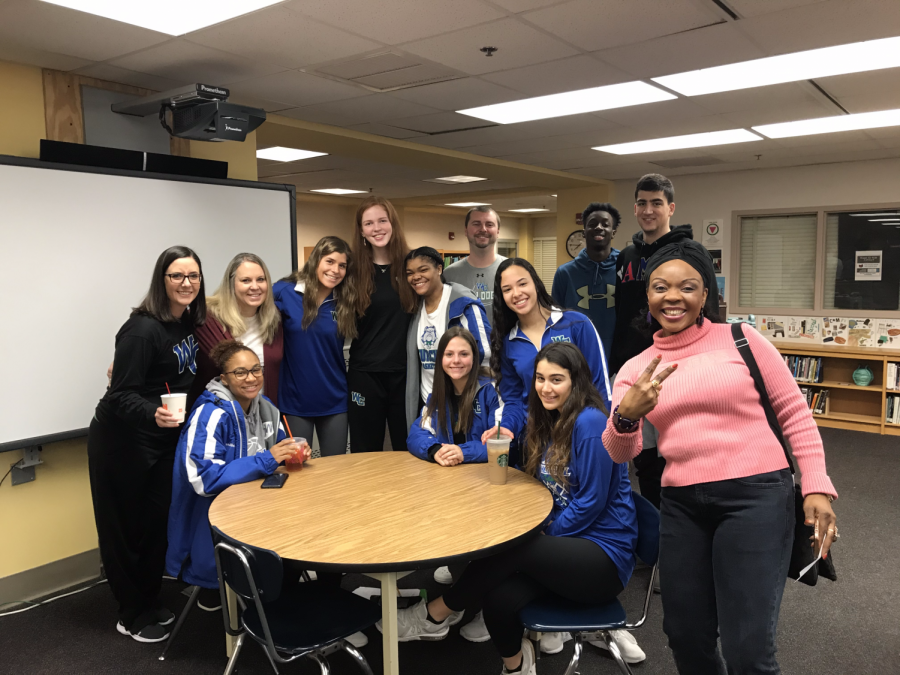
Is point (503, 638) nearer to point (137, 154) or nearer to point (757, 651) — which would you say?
point (757, 651)

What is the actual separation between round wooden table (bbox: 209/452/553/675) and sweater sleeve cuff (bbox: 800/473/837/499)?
2.39 feet

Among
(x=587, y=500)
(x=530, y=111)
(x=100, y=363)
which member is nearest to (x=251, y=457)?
(x=587, y=500)

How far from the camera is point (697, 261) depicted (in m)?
1.66

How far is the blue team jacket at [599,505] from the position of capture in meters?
2.00

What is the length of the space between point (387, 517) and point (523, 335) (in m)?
0.99

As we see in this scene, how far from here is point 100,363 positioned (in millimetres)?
3279

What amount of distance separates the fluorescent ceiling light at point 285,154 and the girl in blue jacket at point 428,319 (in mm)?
3530

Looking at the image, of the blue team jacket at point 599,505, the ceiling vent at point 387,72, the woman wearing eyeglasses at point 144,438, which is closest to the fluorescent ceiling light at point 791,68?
the ceiling vent at point 387,72

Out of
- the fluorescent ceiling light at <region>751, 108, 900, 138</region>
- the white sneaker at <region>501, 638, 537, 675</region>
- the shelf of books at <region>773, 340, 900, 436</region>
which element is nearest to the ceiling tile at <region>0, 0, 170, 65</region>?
the white sneaker at <region>501, 638, 537, 675</region>

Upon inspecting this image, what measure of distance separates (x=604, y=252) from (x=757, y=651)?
2.48 m

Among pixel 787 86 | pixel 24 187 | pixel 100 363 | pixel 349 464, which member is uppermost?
pixel 787 86

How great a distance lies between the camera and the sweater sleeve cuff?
5.04ft

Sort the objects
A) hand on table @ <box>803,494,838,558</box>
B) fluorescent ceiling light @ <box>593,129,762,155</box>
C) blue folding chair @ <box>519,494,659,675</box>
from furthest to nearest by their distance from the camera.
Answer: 1. fluorescent ceiling light @ <box>593,129,762,155</box>
2. blue folding chair @ <box>519,494,659,675</box>
3. hand on table @ <box>803,494,838,558</box>

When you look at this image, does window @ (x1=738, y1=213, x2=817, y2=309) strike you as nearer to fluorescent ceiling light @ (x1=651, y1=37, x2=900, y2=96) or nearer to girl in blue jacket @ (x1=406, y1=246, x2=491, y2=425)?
fluorescent ceiling light @ (x1=651, y1=37, x2=900, y2=96)
